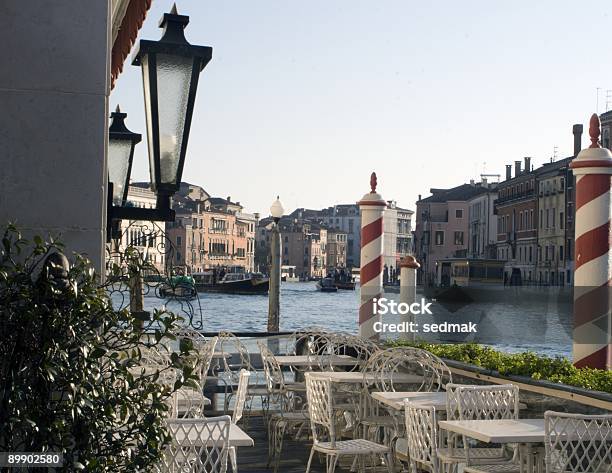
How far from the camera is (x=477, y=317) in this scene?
59094 millimetres

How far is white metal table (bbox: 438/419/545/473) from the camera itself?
4.87 metres

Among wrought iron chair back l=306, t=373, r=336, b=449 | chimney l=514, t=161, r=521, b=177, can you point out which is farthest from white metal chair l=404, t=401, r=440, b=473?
chimney l=514, t=161, r=521, b=177

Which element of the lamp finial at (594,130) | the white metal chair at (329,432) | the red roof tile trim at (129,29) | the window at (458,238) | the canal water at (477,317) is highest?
the window at (458,238)

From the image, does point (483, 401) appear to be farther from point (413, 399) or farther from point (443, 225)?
point (443, 225)

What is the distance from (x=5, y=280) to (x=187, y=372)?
561 millimetres

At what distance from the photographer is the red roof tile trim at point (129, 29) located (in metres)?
5.20

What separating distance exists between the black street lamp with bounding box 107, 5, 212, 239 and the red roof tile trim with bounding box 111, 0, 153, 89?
3.66 ft

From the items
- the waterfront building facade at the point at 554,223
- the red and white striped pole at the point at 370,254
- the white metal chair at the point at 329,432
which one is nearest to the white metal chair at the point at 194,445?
the white metal chair at the point at 329,432

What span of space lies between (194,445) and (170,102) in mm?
1303

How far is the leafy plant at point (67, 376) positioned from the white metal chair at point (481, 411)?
9.22 ft

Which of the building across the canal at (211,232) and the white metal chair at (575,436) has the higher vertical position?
the building across the canal at (211,232)

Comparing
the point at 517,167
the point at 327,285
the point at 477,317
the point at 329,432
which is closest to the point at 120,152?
the point at 329,432

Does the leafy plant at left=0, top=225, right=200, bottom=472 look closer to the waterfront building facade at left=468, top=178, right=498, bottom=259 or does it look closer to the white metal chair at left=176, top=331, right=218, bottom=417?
the white metal chair at left=176, top=331, right=218, bottom=417

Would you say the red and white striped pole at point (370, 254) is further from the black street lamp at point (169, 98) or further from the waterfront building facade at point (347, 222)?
the waterfront building facade at point (347, 222)
